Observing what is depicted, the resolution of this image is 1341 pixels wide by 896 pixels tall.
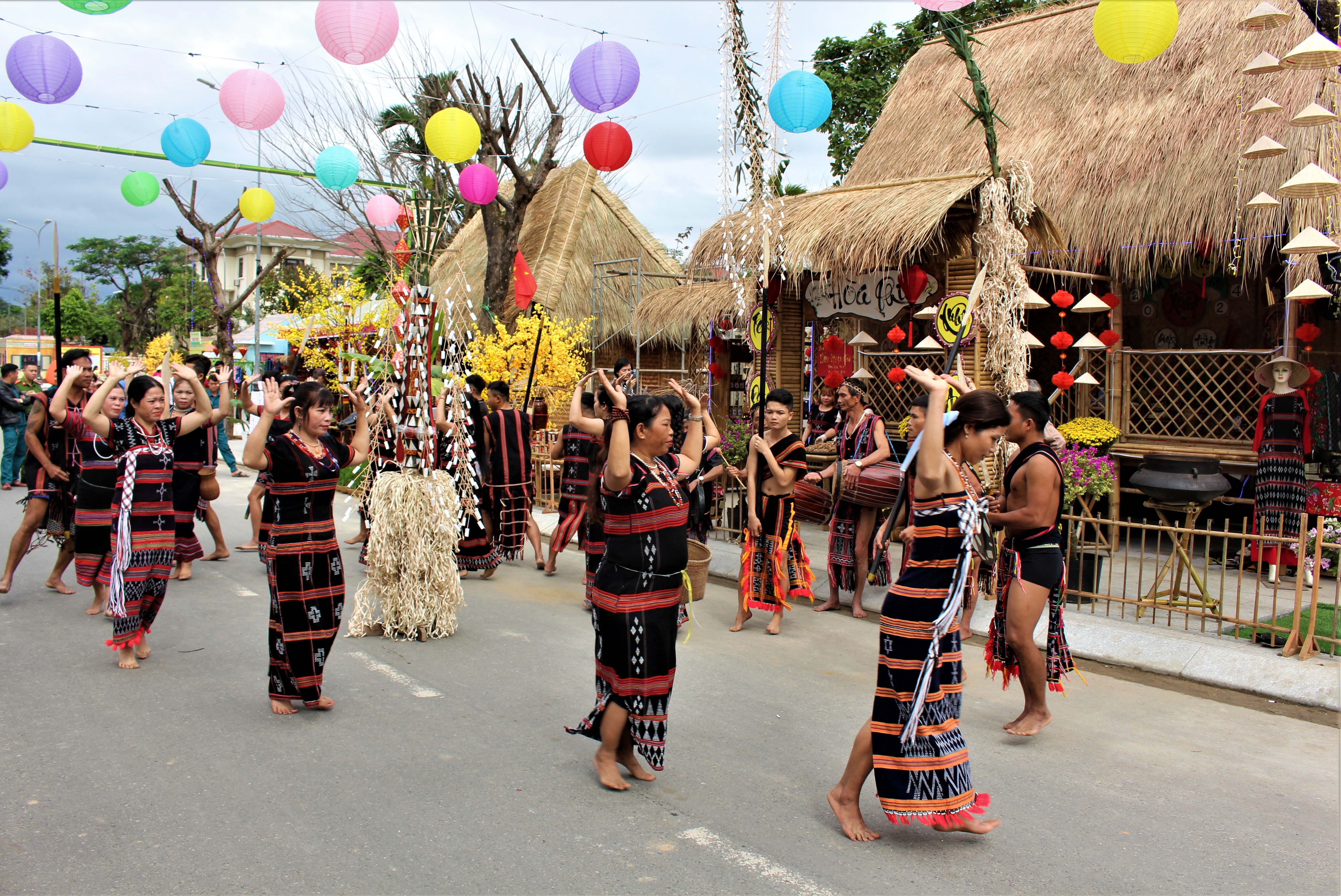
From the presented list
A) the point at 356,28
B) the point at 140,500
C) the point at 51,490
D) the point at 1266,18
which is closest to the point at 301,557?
the point at 140,500

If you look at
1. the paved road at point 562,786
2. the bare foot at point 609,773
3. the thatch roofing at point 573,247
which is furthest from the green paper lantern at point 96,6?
the thatch roofing at point 573,247

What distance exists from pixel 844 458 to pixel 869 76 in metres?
13.7

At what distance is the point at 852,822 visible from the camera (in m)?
3.59

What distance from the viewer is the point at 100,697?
199 inches

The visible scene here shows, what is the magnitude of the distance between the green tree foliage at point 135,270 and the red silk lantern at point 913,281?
43.1 meters

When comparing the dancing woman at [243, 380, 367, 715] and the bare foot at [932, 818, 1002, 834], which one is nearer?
the bare foot at [932, 818, 1002, 834]

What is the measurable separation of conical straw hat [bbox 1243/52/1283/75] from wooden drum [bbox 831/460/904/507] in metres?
3.88

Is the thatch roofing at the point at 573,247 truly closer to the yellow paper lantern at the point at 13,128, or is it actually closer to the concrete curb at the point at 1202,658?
the yellow paper lantern at the point at 13,128

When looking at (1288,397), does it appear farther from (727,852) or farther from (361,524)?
(361,524)

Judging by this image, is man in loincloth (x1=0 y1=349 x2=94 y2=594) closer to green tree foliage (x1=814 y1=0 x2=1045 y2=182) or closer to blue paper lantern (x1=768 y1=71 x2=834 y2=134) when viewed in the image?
blue paper lantern (x1=768 y1=71 x2=834 y2=134)

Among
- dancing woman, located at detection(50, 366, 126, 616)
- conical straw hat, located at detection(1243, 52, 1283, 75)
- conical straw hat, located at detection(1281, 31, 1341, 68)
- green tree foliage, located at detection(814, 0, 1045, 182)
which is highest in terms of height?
A: green tree foliage, located at detection(814, 0, 1045, 182)

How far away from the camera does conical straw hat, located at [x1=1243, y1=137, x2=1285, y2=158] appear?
7.24m

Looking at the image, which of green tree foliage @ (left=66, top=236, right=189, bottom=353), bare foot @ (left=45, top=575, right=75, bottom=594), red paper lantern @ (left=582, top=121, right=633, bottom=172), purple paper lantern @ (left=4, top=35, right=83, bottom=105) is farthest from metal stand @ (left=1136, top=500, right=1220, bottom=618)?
green tree foliage @ (left=66, top=236, right=189, bottom=353)

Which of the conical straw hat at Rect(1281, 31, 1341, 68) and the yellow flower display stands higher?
the conical straw hat at Rect(1281, 31, 1341, 68)
